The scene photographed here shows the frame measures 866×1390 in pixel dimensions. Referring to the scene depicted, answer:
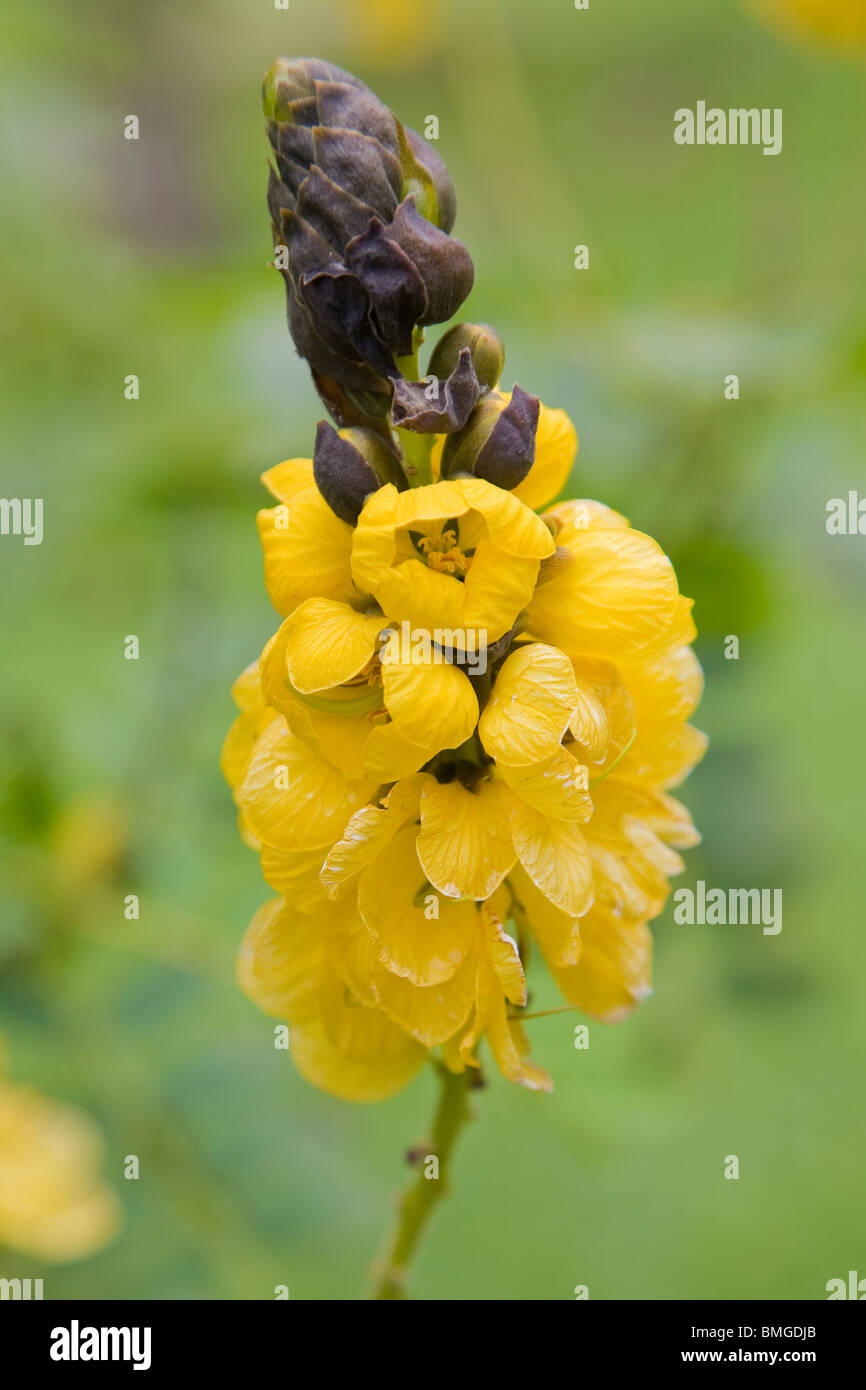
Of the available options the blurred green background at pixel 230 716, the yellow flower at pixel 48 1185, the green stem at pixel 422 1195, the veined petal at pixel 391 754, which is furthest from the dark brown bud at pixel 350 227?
the yellow flower at pixel 48 1185

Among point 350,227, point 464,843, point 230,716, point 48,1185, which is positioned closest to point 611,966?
point 464,843

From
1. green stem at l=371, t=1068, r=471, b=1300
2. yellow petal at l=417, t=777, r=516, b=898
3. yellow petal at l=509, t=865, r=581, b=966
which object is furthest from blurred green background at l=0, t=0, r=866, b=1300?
yellow petal at l=417, t=777, r=516, b=898

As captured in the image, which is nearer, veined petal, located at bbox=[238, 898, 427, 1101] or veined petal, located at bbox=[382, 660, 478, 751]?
veined petal, located at bbox=[382, 660, 478, 751]

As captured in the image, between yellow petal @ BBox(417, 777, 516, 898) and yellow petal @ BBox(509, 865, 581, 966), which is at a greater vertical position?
yellow petal @ BBox(417, 777, 516, 898)

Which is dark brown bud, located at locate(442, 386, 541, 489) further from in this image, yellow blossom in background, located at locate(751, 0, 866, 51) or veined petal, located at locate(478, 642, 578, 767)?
yellow blossom in background, located at locate(751, 0, 866, 51)

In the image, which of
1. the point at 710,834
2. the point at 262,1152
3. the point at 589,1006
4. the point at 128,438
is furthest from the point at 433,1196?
the point at 128,438

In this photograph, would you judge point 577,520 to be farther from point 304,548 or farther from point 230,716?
point 230,716

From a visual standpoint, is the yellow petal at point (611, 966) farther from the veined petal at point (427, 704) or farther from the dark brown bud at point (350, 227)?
the dark brown bud at point (350, 227)

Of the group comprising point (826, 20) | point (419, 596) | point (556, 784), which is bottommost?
point (556, 784)
